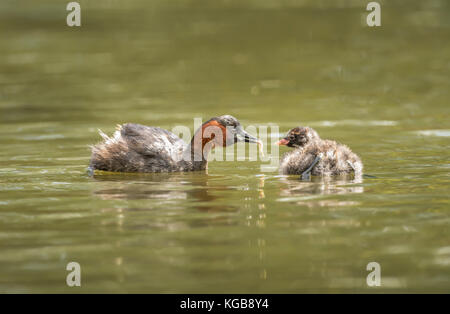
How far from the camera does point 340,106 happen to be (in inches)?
567

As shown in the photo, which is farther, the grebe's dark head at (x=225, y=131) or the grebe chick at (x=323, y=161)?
the grebe's dark head at (x=225, y=131)

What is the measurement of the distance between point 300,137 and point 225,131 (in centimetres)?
87

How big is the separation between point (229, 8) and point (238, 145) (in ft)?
41.8

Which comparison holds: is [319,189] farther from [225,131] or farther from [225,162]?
[225,162]

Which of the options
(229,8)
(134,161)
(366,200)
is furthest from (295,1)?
(366,200)

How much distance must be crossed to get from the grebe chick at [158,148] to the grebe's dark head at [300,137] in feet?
1.51

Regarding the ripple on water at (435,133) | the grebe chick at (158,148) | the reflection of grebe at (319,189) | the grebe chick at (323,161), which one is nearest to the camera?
the reflection of grebe at (319,189)

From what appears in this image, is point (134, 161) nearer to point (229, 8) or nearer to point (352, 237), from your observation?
point (352, 237)

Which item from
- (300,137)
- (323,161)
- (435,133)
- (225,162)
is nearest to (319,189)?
(323,161)

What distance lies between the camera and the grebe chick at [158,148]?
1025 centimetres

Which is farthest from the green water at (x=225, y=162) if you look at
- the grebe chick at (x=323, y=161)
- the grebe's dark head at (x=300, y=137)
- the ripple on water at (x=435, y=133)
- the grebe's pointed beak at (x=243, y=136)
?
the grebe's dark head at (x=300, y=137)

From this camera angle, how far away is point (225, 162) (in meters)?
10.8

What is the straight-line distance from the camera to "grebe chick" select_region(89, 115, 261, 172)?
10.2 metres

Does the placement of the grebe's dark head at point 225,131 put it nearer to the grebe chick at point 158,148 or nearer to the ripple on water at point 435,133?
the grebe chick at point 158,148
